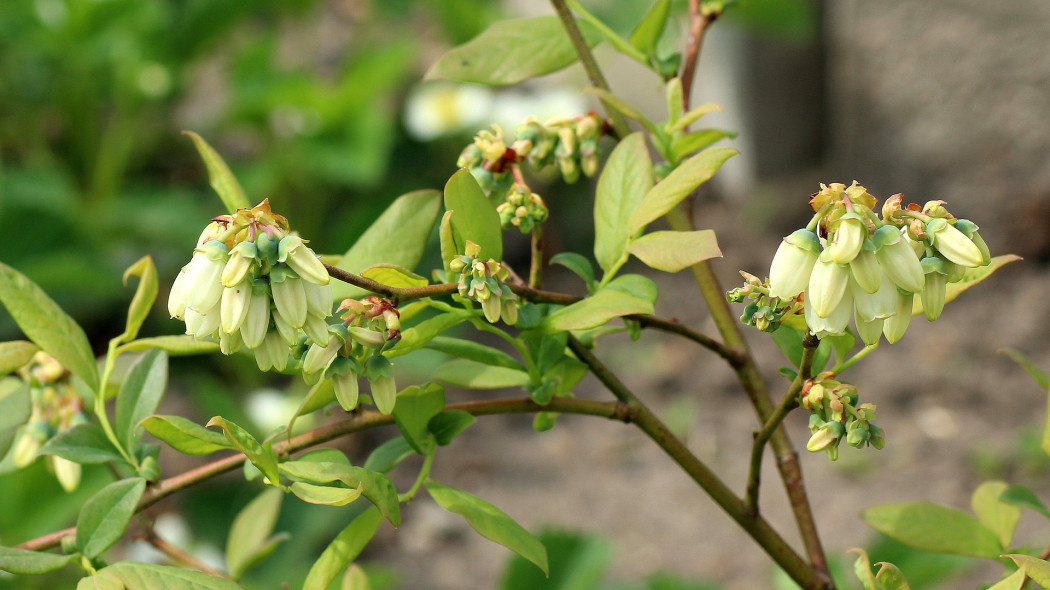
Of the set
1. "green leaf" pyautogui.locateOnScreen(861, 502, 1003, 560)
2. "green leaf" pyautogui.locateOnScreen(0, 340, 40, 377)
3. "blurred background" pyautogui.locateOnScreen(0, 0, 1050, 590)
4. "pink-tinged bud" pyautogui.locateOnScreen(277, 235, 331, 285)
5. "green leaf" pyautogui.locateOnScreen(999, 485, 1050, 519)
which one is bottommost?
"blurred background" pyautogui.locateOnScreen(0, 0, 1050, 590)

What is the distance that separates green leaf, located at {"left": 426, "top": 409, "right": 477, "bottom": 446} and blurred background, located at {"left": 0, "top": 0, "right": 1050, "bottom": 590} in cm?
113

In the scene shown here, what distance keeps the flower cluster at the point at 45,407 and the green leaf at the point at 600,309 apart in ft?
0.83

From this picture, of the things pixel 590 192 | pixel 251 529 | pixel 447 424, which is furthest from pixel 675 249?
pixel 590 192

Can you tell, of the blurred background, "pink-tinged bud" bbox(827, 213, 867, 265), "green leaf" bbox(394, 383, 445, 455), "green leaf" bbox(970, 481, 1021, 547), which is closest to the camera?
"pink-tinged bud" bbox(827, 213, 867, 265)

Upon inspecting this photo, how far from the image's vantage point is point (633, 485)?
5.95 feet

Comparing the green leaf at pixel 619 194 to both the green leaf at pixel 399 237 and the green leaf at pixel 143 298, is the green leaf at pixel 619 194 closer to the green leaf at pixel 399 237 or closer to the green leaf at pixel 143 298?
the green leaf at pixel 399 237

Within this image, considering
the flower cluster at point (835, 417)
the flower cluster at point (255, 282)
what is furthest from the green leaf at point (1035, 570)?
the flower cluster at point (255, 282)

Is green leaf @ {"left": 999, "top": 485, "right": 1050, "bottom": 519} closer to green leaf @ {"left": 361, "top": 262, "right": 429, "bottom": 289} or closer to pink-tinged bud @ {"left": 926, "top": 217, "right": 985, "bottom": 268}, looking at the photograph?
pink-tinged bud @ {"left": 926, "top": 217, "right": 985, "bottom": 268}

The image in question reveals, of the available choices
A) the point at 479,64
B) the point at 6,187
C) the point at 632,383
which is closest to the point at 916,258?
the point at 479,64

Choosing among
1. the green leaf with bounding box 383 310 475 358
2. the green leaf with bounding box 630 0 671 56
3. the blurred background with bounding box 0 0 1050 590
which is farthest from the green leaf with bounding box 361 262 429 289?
the blurred background with bounding box 0 0 1050 590

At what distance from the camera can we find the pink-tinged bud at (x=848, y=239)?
329mm

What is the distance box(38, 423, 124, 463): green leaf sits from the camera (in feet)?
1.42

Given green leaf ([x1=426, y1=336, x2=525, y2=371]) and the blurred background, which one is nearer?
green leaf ([x1=426, y1=336, x2=525, y2=371])

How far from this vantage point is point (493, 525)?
41cm
